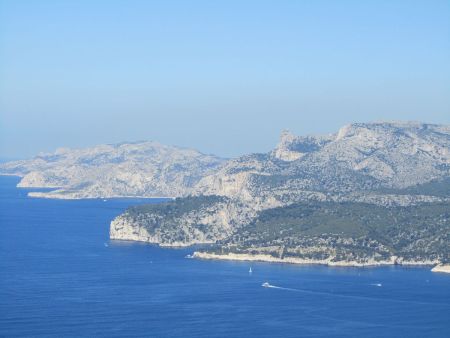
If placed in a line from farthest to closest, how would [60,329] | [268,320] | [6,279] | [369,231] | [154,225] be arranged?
[154,225]
[369,231]
[6,279]
[268,320]
[60,329]

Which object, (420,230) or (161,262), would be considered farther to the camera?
(420,230)

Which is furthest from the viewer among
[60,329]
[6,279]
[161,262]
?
[161,262]

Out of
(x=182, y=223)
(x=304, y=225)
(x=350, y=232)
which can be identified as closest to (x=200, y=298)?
(x=350, y=232)

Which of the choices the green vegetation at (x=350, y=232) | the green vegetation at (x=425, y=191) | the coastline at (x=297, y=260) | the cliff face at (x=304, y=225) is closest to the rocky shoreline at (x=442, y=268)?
the coastline at (x=297, y=260)

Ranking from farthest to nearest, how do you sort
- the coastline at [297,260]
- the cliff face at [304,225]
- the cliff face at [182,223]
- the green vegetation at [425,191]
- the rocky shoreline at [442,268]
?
1. the green vegetation at [425,191]
2. the cliff face at [182,223]
3. the cliff face at [304,225]
4. the coastline at [297,260]
5. the rocky shoreline at [442,268]

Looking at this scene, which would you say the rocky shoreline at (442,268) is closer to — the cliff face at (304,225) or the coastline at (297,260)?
the coastline at (297,260)

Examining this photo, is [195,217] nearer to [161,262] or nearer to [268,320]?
[161,262]

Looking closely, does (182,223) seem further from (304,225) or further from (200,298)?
(200,298)

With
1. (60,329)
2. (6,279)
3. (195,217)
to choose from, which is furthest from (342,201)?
(60,329)

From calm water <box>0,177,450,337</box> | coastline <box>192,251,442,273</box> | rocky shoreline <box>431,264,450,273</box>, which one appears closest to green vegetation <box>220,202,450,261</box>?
coastline <box>192,251,442,273</box>

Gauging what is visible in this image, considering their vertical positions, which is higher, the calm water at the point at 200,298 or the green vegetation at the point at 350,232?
the green vegetation at the point at 350,232
